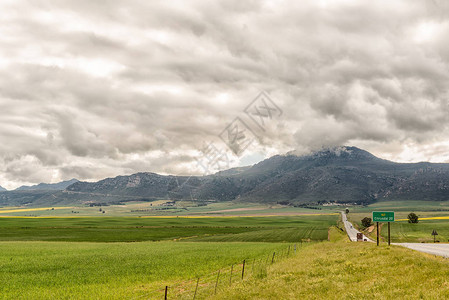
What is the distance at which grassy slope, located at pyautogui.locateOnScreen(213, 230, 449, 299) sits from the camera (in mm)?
21297

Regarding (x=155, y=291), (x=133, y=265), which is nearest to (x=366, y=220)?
(x=133, y=265)

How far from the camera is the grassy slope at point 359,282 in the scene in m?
21.3

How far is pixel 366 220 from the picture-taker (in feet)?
536

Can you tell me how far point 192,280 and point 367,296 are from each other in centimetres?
2292

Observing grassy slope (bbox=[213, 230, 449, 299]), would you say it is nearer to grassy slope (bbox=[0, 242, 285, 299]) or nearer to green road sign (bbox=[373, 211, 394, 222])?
grassy slope (bbox=[0, 242, 285, 299])

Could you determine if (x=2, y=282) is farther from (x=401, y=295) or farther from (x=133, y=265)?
(x=401, y=295)

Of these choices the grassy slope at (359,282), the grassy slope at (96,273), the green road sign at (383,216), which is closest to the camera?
the grassy slope at (359,282)

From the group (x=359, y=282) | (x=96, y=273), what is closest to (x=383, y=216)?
(x=359, y=282)

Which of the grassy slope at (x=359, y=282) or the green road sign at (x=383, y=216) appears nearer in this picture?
the grassy slope at (x=359, y=282)

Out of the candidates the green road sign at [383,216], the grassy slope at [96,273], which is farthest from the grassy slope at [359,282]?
the green road sign at [383,216]

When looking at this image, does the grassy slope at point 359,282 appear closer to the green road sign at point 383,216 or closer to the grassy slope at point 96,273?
the grassy slope at point 96,273

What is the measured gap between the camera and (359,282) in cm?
2642

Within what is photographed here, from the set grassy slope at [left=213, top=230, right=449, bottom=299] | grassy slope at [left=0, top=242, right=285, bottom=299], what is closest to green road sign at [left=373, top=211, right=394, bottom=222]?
grassy slope at [left=0, top=242, right=285, bottom=299]

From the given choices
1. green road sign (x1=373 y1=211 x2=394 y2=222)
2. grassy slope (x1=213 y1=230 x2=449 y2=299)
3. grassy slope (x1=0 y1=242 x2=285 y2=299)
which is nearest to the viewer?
grassy slope (x1=213 y1=230 x2=449 y2=299)
